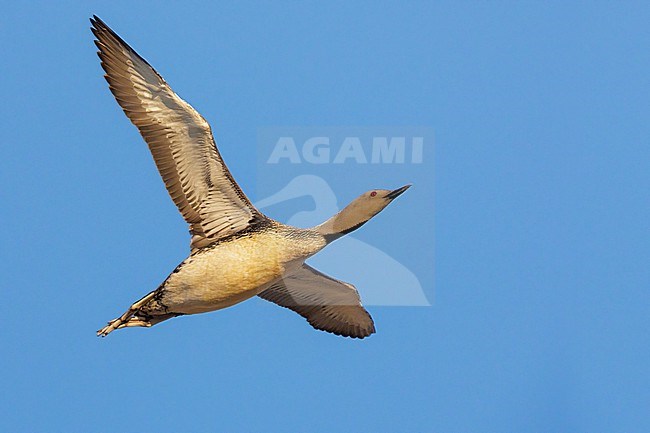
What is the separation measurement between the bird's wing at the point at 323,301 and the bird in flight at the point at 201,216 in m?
1.71

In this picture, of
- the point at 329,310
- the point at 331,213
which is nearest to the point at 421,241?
the point at 331,213

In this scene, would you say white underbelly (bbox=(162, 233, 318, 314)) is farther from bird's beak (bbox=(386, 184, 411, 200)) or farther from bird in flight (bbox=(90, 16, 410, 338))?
bird's beak (bbox=(386, 184, 411, 200))

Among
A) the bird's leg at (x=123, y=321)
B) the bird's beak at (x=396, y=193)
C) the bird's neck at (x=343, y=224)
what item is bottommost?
the bird's leg at (x=123, y=321)

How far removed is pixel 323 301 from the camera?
1013 inches

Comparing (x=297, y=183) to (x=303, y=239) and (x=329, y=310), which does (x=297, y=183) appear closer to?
(x=303, y=239)

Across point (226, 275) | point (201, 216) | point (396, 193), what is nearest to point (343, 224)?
point (396, 193)

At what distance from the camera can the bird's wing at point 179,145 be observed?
22406 mm

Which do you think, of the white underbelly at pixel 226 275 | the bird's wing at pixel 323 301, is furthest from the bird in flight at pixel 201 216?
the bird's wing at pixel 323 301

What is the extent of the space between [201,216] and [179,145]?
1.12m

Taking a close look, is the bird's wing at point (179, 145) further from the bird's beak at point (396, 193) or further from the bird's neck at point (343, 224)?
the bird's beak at point (396, 193)

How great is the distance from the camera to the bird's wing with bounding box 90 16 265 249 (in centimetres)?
2241

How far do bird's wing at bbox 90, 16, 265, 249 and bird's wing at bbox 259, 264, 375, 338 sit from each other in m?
2.04

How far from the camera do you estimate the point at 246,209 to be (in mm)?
22906

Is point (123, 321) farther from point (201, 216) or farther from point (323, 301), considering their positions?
point (323, 301)
